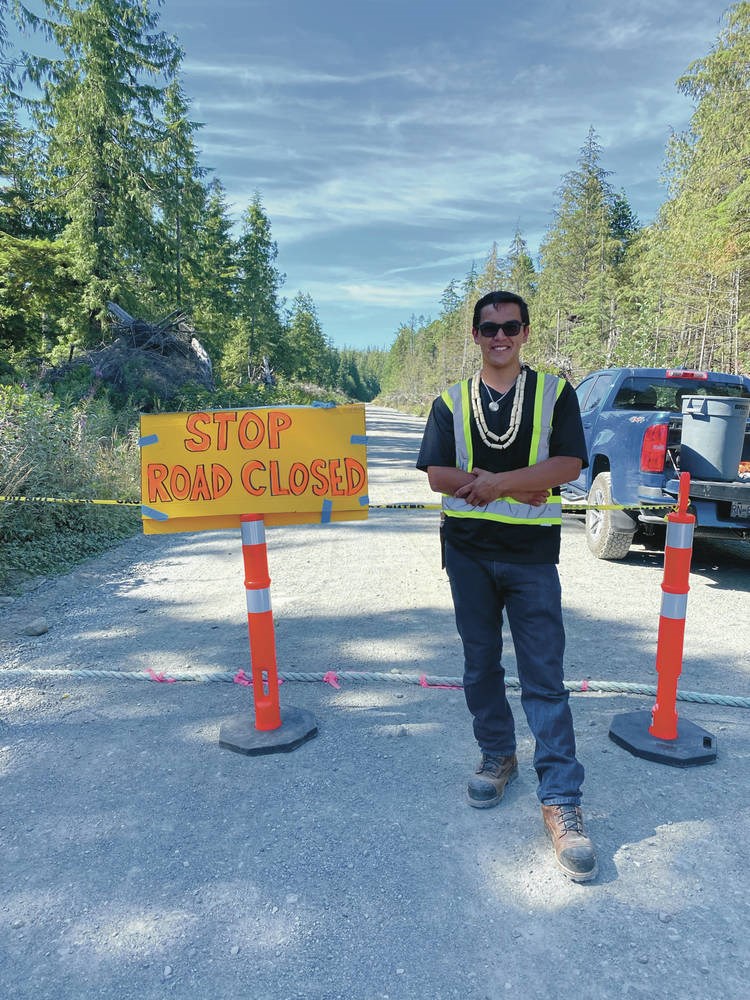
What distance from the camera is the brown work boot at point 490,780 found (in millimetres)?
2596

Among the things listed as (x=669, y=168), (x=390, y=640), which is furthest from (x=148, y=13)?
(x=390, y=640)

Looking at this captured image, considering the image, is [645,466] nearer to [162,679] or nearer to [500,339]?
[500,339]

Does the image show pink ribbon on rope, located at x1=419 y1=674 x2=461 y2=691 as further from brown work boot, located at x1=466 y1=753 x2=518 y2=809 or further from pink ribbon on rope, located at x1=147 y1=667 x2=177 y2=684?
pink ribbon on rope, located at x1=147 y1=667 x2=177 y2=684

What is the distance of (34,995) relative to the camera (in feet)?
5.83

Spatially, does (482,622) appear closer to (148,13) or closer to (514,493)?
(514,493)

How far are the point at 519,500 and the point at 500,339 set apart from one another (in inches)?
25.4

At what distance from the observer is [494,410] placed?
2.39m

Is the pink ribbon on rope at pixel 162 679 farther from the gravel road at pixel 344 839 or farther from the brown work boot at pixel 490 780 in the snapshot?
the brown work boot at pixel 490 780

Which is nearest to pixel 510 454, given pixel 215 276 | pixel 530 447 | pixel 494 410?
pixel 530 447

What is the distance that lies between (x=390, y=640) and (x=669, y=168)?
2380cm

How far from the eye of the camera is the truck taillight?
5559 mm

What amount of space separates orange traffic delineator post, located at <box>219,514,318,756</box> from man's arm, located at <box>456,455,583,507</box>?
1258 mm

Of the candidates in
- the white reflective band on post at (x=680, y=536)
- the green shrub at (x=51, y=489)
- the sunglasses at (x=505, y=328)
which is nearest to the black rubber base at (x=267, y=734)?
the white reflective band on post at (x=680, y=536)

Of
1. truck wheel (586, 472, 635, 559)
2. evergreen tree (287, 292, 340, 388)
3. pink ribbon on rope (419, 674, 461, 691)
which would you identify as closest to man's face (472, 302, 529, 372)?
pink ribbon on rope (419, 674, 461, 691)
